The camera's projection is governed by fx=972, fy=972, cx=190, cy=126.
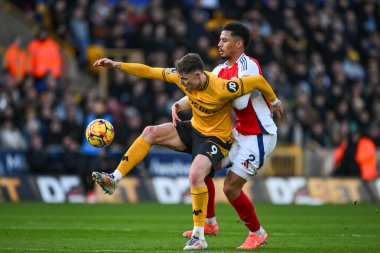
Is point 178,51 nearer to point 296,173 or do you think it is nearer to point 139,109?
point 139,109

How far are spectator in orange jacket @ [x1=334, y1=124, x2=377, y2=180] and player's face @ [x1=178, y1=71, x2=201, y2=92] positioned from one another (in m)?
12.8

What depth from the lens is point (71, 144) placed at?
22.1m

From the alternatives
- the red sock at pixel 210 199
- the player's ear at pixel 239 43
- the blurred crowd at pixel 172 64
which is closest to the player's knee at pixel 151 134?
the red sock at pixel 210 199

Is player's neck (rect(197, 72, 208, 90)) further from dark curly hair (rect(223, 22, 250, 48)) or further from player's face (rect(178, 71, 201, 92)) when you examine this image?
dark curly hair (rect(223, 22, 250, 48))

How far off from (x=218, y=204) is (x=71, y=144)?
11.9ft

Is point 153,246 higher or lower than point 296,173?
higher

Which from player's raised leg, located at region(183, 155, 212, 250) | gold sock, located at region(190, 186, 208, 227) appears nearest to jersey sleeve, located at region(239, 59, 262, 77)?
player's raised leg, located at region(183, 155, 212, 250)

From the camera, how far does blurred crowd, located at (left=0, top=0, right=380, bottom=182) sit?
76.4 feet

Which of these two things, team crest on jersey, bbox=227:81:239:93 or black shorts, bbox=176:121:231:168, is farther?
black shorts, bbox=176:121:231:168

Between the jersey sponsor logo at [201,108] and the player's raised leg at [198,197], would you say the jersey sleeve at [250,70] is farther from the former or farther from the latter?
the player's raised leg at [198,197]

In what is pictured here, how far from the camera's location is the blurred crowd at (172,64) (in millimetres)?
23297

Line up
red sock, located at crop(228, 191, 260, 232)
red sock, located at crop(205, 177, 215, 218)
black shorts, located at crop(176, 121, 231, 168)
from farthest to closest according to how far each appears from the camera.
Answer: red sock, located at crop(205, 177, 215, 218) < red sock, located at crop(228, 191, 260, 232) < black shorts, located at crop(176, 121, 231, 168)

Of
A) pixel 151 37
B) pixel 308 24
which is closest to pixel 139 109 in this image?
pixel 151 37

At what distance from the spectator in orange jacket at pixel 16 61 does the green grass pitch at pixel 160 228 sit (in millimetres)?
5380
